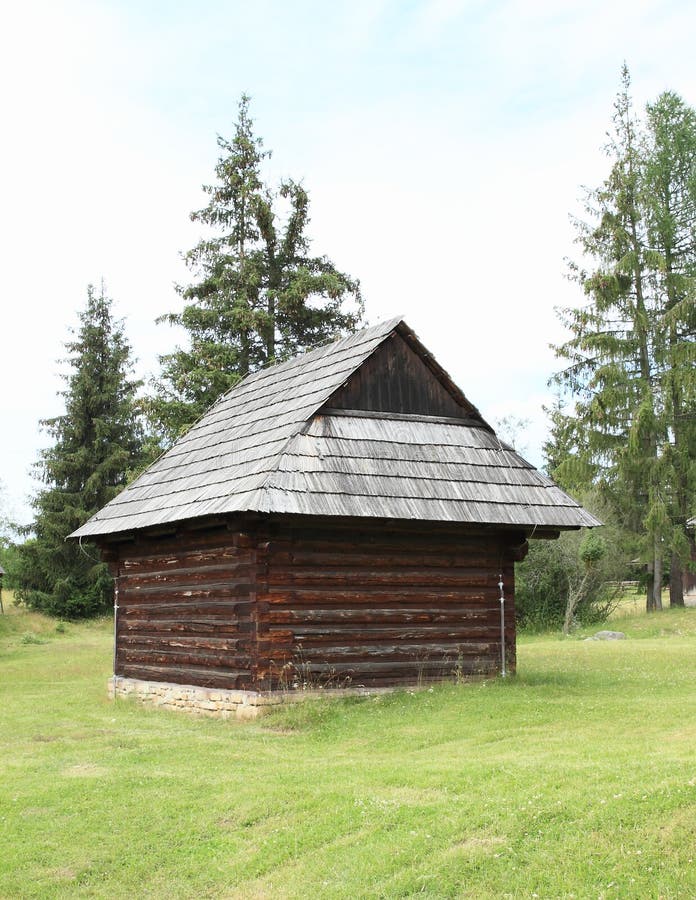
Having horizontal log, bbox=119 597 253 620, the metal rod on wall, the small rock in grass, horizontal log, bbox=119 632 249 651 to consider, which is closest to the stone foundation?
horizontal log, bbox=119 632 249 651

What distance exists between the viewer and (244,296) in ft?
96.5

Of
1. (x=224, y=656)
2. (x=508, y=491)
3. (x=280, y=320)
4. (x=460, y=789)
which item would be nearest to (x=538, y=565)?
(x=280, y=320)

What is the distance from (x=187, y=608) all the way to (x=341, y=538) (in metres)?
2.65

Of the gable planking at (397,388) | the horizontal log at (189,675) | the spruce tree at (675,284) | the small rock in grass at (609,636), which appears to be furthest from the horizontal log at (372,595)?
the spruce tree at (675,284)

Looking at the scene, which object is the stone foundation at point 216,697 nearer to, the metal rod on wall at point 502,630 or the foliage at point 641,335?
the metal rod on wall at point 502,630

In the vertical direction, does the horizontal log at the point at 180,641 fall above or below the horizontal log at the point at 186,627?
below

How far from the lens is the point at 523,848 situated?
20.4ft

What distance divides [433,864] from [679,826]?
5.04 ft

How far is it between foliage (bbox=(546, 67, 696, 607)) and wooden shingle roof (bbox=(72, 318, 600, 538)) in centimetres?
1501

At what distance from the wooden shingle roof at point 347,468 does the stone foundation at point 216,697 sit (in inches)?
91.2

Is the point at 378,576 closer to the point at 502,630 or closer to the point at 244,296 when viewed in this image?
the point at 502,630

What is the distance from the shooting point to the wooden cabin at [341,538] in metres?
12.4

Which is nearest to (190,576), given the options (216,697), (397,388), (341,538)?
(216,697)

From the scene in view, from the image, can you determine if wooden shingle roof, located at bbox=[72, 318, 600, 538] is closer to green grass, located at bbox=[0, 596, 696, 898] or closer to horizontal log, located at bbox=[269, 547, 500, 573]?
horizontal log, located at bbox=[269, 547, 500, 573]
